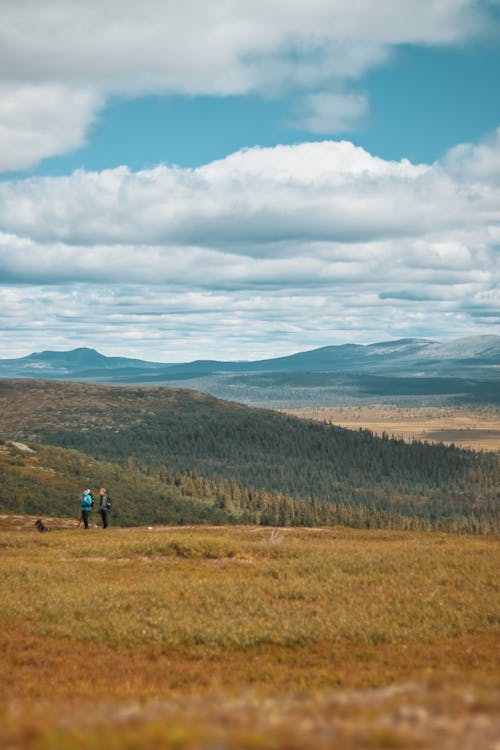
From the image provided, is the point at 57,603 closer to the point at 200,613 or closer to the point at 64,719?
the point at 200,613

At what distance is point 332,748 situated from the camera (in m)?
9.24

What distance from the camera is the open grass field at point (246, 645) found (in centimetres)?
1027

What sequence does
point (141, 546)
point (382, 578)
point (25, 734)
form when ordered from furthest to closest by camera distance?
point (141, 546)
point (382, 578)
point (25, 734)

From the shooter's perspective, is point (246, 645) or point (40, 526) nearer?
point (246, 645)

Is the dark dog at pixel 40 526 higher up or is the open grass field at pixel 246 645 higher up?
the open grass field at pixel 246 645

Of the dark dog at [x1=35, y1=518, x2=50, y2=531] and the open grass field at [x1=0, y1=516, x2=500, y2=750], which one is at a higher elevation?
the open grass field at [x1=0, y1=516, x2=500, y2=750]

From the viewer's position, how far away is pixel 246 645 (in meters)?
24.7

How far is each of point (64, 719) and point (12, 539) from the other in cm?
3936

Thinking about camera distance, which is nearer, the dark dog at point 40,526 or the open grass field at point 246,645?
the open grass field at point 246,645

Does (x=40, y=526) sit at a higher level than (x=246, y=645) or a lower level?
lower

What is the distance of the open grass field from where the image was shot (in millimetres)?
10273

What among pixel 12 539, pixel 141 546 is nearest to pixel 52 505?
pixel 12 539

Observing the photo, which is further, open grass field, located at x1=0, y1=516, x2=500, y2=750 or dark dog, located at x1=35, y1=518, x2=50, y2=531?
dark dog, located at x1=35, y1=518, x2=50, y2=531

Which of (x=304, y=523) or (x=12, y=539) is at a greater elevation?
(x=12, y=539)
